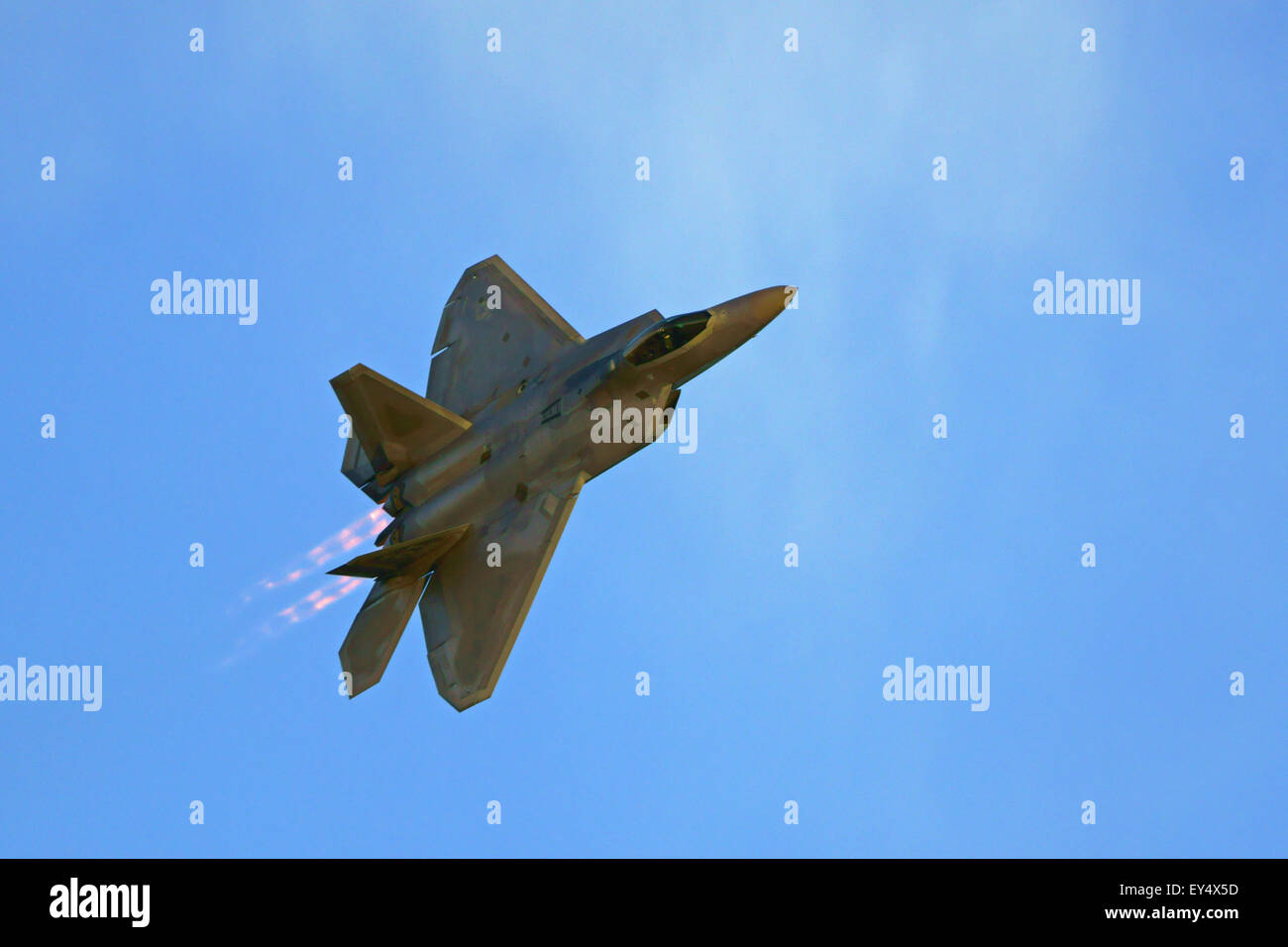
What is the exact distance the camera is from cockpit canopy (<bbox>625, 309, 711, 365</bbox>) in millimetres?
35031

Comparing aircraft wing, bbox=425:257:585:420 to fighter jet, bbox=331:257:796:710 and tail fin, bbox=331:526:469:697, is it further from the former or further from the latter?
tail fin, bbox=331:526:469:697

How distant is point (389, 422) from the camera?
38094mm

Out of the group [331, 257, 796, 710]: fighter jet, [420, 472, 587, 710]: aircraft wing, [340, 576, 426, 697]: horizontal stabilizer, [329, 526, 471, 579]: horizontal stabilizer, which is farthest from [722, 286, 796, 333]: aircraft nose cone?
[340, 576, 426, 697]: horizontal stabilizer

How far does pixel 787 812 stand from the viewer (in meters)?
35.6

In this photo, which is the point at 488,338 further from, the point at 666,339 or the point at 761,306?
the point at 761,306

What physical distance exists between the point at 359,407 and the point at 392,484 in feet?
7.77

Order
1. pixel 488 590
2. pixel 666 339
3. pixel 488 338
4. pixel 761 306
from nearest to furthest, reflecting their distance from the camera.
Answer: pixel 666 339 < pixel 761 306 < pixel 488 590 < pixel 488 338

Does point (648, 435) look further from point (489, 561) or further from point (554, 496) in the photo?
point (489, 561)

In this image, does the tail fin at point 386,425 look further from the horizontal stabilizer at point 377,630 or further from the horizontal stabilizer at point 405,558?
the horizontal stabilizer at point 377,630

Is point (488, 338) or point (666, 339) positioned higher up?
point (488, 338)

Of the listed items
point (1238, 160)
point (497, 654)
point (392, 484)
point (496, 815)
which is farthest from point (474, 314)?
point (1238, 160)

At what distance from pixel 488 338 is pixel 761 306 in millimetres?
9104

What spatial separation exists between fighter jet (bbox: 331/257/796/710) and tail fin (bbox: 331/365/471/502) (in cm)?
4

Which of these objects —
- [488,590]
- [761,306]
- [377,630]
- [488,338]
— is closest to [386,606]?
[377,630]
